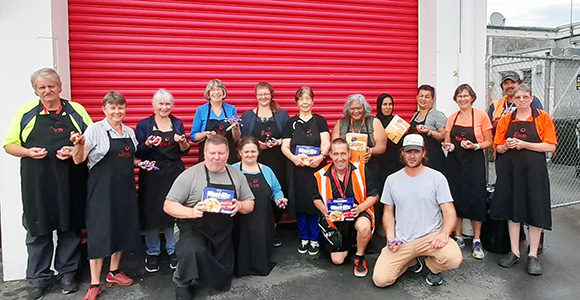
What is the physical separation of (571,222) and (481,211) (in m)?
2.19

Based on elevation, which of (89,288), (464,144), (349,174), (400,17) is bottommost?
(89,288)

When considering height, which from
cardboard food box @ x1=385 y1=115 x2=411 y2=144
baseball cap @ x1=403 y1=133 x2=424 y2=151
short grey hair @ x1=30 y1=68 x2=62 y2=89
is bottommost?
baseball cap @ x1=403 y1=133 x2=424 y2=151

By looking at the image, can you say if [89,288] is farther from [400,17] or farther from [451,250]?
[400,17]

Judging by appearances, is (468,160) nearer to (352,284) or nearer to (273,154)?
(352,284)

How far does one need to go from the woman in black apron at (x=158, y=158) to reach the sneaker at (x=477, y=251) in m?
3.25

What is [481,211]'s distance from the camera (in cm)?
411

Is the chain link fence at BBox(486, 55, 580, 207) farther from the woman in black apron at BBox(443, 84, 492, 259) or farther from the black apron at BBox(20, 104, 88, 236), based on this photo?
the black apron at BBox(20, 104, 88, 236)

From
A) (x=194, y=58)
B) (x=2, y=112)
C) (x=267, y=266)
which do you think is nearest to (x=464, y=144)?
(x=267, y=266)

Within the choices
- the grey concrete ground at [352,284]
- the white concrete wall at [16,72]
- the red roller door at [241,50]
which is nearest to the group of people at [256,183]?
the grey concrete ground at [352,284]

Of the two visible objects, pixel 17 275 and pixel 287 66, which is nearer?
pixel 17 275

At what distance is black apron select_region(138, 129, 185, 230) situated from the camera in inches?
147

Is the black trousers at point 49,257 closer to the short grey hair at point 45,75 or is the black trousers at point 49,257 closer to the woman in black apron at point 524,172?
the short grey hair at point 45,75

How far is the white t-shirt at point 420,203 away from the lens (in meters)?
3.37

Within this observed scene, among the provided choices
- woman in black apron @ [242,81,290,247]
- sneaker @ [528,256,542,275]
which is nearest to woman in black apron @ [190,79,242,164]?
woman in black apron @ [242,81,290,247]
